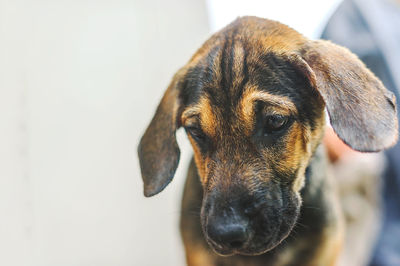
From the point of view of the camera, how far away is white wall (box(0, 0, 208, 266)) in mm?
1654

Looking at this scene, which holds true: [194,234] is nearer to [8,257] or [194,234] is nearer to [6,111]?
[8,257]

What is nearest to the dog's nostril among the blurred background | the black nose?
the black nose

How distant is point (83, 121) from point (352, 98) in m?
1.09

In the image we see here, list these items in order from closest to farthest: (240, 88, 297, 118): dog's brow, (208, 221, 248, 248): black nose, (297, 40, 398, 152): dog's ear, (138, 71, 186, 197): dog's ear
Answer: (208, 221, 248, 248): black nose
(297, 40, 398, 152): dog's ear
(240, 88, 297, 118): dog's brow
(138, 71, 186, 197): dog's ear

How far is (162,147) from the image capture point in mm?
1701

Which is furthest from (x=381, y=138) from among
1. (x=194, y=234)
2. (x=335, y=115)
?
(x=194, y=234)

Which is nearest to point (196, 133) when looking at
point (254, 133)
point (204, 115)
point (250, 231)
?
point (204, 115)

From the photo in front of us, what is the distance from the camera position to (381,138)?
138 centimetres

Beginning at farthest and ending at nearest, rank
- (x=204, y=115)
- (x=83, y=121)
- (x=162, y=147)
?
1. (x=83, y=121)
2. (x=162, y=147)
3. (x=204, y=115)

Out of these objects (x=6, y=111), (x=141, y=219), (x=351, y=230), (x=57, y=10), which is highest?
(x=57, y=10)

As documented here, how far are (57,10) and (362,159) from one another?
2.09 meters

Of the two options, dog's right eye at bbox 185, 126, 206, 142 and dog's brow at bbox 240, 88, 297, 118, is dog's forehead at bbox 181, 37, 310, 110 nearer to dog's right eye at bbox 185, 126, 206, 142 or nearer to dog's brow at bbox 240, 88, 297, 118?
dog's brow at bbox 240, 88, 297, 118

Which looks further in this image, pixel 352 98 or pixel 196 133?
pixel 196 133

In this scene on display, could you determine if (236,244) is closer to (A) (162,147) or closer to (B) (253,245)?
(B) (253,245)
